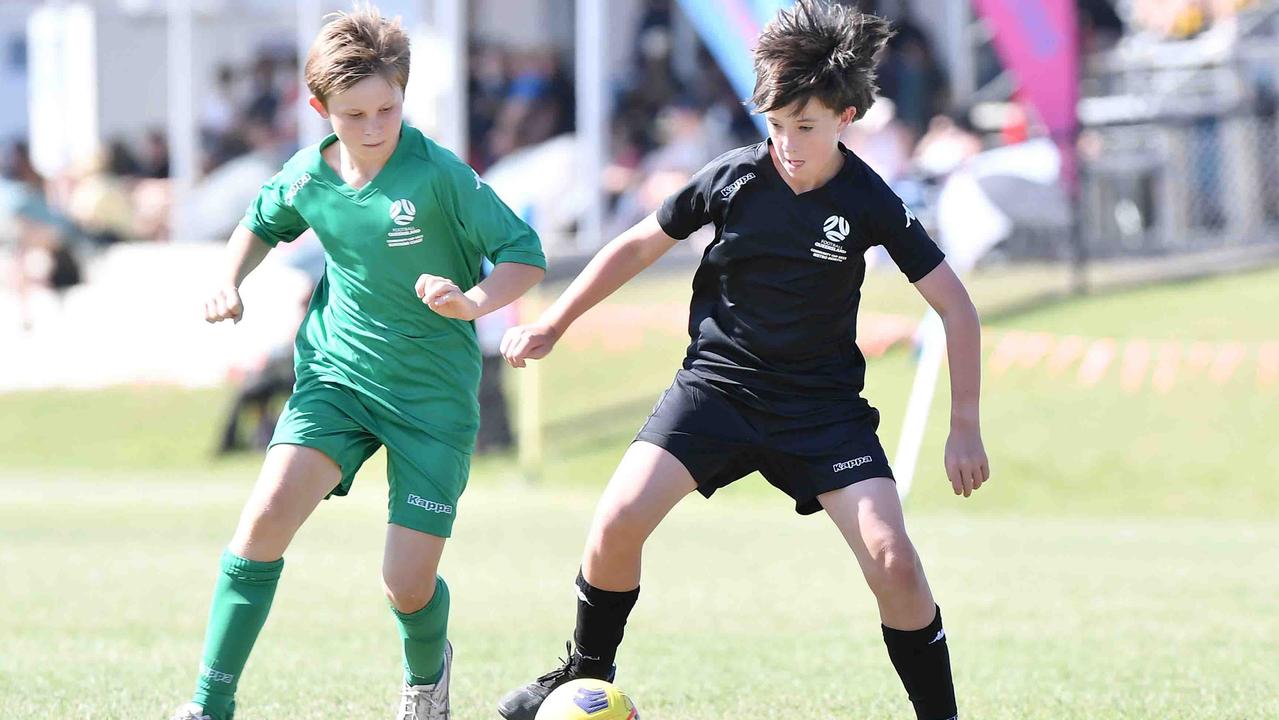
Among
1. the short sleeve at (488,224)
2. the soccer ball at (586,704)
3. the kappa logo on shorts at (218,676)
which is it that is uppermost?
the short sleeve at (488,224)

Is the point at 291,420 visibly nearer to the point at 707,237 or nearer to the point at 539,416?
the point at 539,416

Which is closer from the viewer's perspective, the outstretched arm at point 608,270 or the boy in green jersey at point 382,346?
the boy in green jersey at point 382,346

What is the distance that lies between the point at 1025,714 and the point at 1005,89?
1555 cm

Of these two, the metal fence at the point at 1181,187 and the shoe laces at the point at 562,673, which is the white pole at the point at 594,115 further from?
the shoe laces at the point at 562,673

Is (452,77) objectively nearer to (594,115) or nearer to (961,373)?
(594,115)

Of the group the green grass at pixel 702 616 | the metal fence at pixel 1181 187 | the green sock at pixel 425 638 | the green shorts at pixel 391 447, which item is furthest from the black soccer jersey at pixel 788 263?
the metal fence at pixel 1181 187

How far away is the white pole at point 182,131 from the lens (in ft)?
71.4

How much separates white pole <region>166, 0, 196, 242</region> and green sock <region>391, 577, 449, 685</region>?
17.4m

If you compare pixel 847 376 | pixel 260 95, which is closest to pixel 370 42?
pixel 847 376

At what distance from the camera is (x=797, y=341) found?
4.91 meters

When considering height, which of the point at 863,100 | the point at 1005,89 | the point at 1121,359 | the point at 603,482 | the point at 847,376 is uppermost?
the point at 863,100

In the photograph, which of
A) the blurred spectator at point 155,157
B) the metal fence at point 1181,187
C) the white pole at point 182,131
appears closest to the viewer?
the metal fence at point 1181,187

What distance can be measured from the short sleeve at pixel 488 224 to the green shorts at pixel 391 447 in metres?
0.54

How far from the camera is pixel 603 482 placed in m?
14.9
